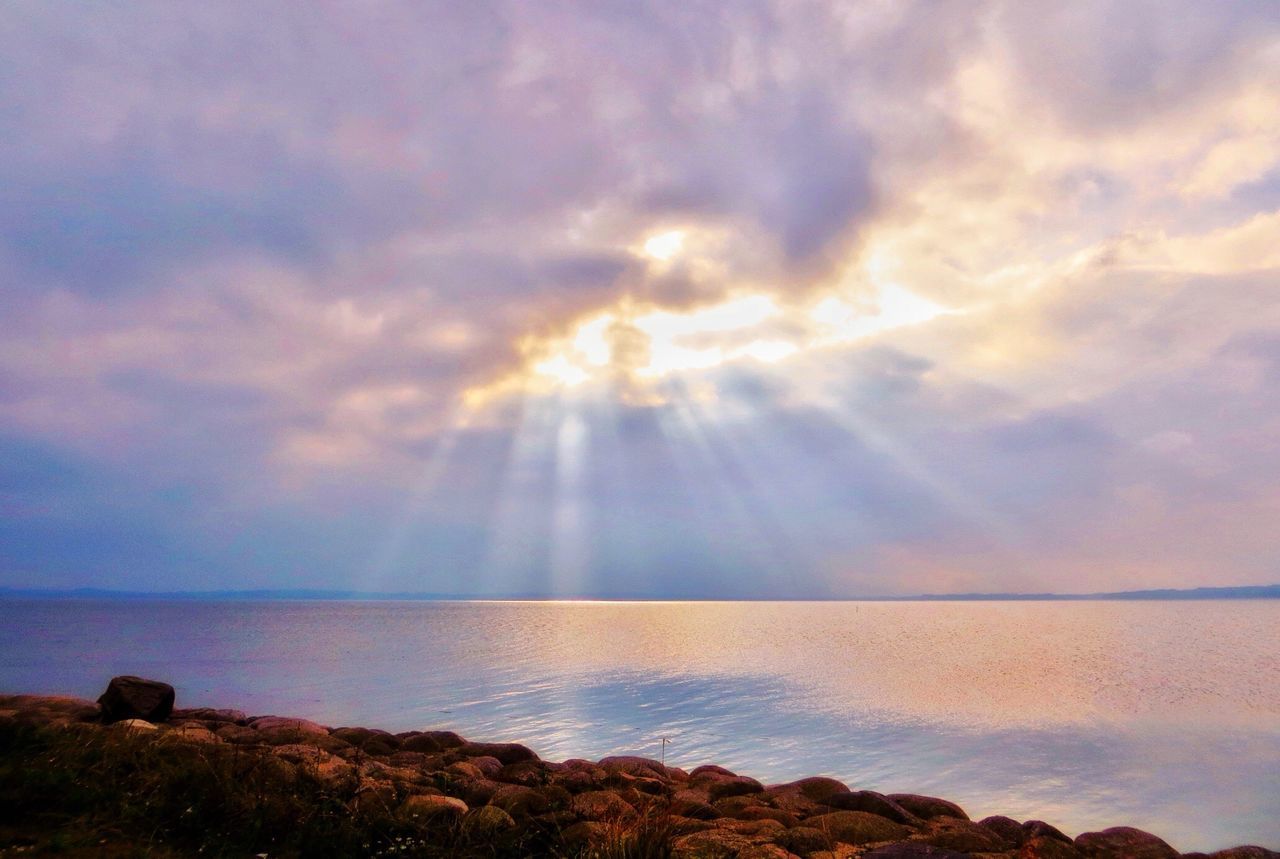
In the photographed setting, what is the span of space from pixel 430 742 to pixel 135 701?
727cm

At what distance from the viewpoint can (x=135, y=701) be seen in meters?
17.6

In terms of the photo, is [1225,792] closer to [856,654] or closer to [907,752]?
[907,752]

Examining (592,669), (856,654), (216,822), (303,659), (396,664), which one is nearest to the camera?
(216,822)

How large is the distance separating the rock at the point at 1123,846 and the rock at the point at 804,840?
13.5 ft

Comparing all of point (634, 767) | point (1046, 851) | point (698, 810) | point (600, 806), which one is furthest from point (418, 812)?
point (1046, 851)

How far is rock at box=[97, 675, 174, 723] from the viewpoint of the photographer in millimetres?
17250

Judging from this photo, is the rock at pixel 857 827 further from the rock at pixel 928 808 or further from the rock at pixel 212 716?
the rock at pixel 212 716

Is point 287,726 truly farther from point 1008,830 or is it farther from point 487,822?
point 1008,830

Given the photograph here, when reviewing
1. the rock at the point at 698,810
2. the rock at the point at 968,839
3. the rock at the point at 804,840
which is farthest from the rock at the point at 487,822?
the rock at the point at 968,839

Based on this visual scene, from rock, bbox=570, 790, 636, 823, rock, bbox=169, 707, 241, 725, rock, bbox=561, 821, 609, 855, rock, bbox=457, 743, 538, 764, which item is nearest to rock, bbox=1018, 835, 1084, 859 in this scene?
rock, bbox=570, 790, 636, 823

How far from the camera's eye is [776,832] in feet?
36.8

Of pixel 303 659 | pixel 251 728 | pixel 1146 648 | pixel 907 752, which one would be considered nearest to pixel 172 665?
pixel 303 659

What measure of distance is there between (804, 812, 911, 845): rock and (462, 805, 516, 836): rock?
210 inches

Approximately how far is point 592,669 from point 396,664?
16.1 metres
